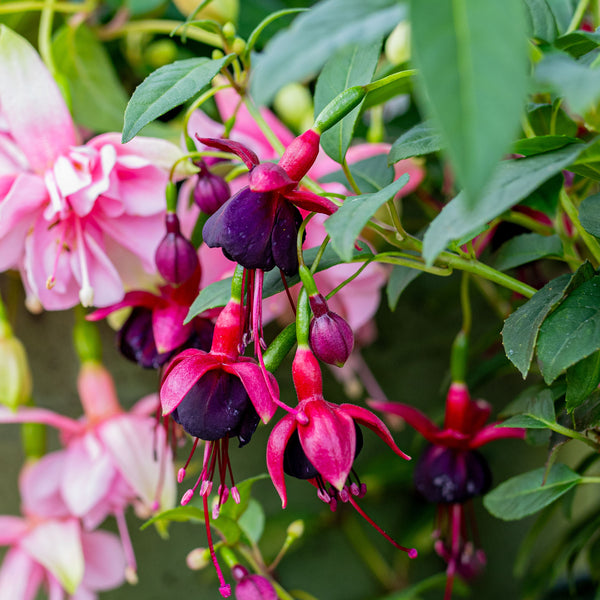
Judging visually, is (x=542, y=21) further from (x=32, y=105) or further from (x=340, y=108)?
(x=32, y=105)

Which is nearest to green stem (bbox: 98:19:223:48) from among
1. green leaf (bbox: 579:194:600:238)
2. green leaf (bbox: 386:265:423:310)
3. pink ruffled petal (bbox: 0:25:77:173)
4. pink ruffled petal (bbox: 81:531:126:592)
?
pink ruffled petal (bbox: 0:25:77:173)

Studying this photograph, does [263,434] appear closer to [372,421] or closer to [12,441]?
[12,441]

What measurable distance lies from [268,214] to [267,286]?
8 cm

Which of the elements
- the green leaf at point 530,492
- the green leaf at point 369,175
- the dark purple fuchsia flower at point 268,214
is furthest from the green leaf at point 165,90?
the green leaf at point 530,492

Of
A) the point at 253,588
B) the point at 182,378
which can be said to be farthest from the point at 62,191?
the point at 253,588

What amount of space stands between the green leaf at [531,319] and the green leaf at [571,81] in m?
0.16

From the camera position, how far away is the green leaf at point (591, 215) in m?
0.37

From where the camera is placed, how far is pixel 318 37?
234 millimetres

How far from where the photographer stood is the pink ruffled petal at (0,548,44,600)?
0.60 meters

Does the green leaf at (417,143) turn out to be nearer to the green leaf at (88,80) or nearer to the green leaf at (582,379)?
the green leaf at (582,379)

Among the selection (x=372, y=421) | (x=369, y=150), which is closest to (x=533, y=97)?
(x=369, y=150)

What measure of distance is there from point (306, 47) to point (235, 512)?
1.23 ft

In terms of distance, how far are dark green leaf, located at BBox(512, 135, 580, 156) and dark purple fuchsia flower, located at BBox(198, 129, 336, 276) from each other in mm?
103

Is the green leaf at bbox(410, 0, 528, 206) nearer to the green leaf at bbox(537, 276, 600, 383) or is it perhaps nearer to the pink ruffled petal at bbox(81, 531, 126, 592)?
the green leaf at bbox(537, 276, 600, 383)
